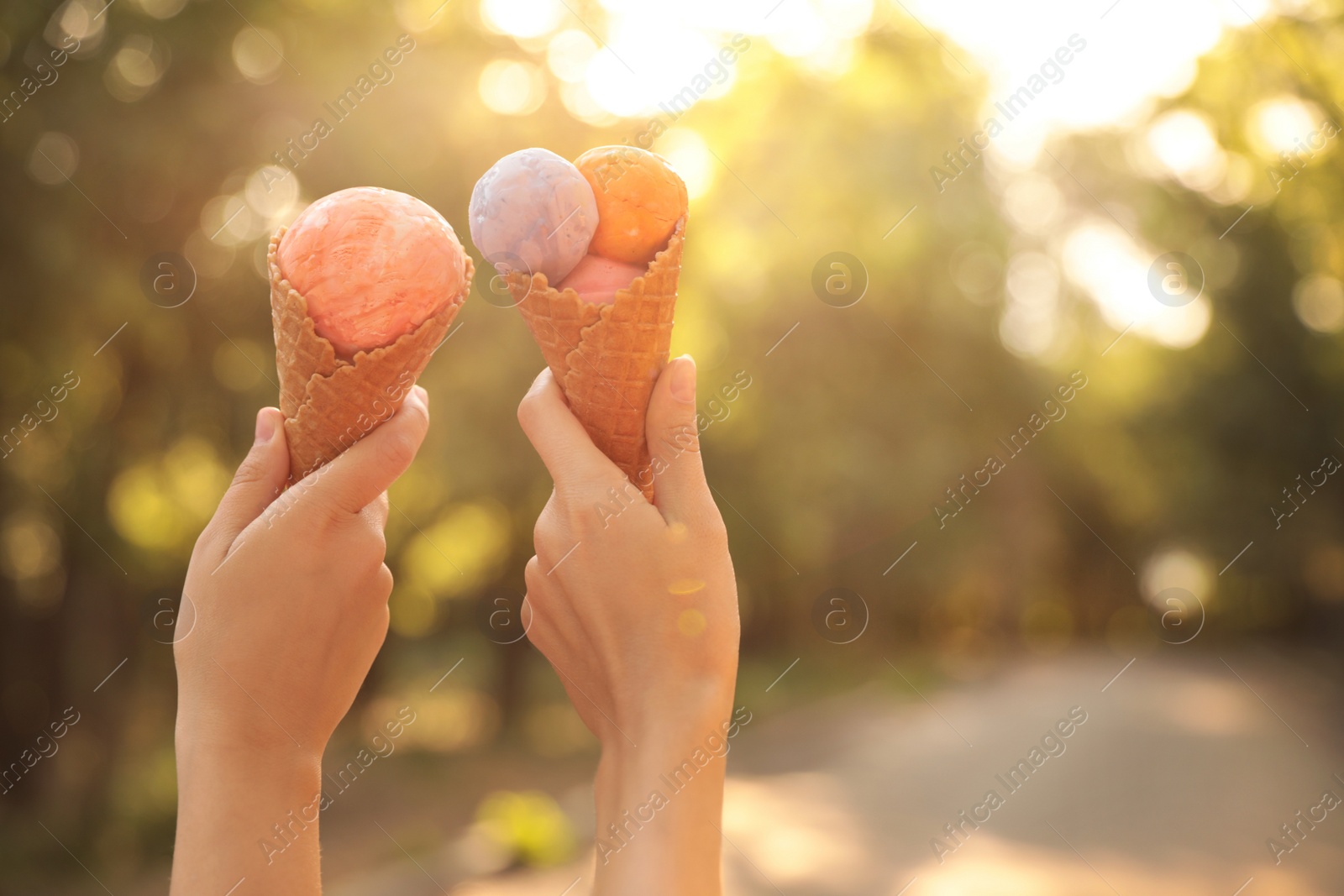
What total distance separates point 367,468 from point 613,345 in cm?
70

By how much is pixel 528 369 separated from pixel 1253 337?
1303 centimetres

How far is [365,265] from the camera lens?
7.15 ft

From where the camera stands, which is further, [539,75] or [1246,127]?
[1246,127]

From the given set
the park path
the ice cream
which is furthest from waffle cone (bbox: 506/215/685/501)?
the park path

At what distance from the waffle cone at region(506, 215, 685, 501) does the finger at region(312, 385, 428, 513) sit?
17.3 inches

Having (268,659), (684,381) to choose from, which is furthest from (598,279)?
(268,659)

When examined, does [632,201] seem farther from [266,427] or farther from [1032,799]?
[1032,799]

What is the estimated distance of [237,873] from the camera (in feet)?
6.26

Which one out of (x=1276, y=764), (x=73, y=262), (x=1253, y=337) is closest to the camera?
(x=73, y=262)

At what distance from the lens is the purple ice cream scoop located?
85.9 inches

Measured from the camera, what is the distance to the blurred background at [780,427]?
23.9ft

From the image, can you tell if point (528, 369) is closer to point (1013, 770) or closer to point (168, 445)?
point (168, 445)

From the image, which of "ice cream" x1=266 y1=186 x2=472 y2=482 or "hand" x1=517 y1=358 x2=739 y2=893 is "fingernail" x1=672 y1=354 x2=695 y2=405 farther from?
"ice cream" x1=266 y1=186 x2=472 y2=482

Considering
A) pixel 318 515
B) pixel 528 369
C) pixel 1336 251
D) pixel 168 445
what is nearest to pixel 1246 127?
pixel 1336 251
